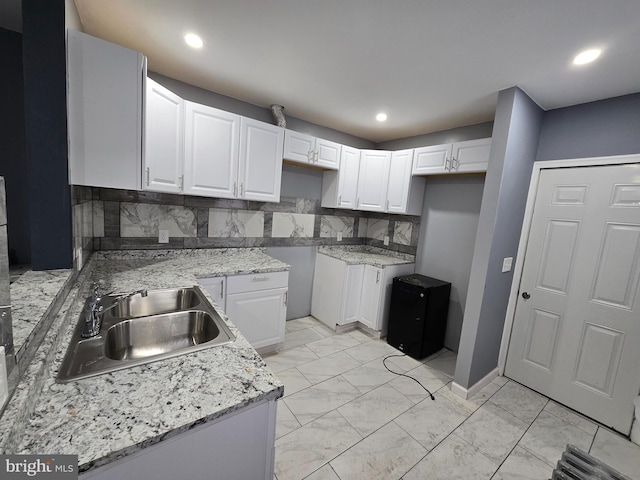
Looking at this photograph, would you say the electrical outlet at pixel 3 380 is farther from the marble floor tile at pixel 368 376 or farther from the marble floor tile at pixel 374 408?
the marble floor tile at pixel 368 376

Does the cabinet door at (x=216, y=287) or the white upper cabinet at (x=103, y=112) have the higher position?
the white upper cabinet at (x=103, y=112)

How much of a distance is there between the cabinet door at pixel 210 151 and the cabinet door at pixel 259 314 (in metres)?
0.96

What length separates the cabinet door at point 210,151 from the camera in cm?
217

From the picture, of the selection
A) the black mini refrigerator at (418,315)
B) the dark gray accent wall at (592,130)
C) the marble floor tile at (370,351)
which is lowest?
the marble floor tile at (370,351)

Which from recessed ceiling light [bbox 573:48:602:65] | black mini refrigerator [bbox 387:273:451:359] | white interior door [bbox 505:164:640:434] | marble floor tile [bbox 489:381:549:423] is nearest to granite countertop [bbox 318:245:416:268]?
black mini refrigerator [bbox 387:273:451:359]

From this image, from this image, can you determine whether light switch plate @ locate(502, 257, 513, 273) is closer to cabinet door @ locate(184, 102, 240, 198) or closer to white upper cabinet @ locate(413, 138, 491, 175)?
white upper cabinet @ locate(413, 138, 491, 175)

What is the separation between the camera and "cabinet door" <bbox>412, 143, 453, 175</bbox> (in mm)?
2715

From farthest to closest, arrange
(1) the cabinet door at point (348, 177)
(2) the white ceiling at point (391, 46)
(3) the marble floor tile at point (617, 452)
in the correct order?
(1) the cabinet door at point (348, 177)
(3) the marble floor tile at point (617, 452)
(2) the white ceiling at point (391, 46)

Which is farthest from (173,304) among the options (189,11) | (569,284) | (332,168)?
(569,284)

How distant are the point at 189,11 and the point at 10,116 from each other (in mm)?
1241

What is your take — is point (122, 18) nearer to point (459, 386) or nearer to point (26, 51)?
point (26, 51)

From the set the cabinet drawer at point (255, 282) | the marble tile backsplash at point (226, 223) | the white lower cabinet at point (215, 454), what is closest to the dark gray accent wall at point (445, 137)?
the marble tile backsplash at point (226, 223)

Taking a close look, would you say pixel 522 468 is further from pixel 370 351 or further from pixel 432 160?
pixel 432 160

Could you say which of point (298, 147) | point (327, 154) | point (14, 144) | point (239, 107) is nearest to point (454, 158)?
point (327, 154)
